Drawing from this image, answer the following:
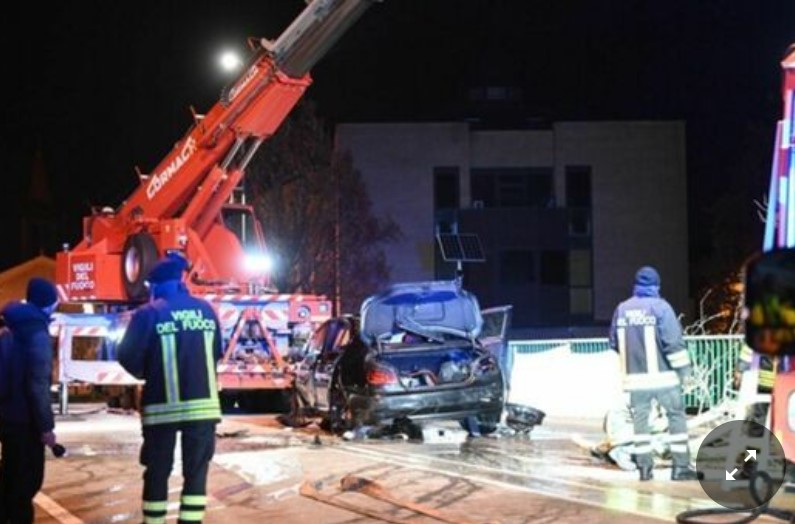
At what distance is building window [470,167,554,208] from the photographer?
131 feet

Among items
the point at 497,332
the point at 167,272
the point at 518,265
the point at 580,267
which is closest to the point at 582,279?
the point at 580,267

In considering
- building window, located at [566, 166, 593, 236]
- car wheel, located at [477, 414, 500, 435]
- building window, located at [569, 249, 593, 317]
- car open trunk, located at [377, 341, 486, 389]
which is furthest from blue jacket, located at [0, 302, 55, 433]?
building window, located at [569, 249, 593, 317]

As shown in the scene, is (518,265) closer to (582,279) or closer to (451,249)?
(582,279)

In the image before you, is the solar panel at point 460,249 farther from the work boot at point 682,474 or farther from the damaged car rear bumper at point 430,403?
the work boot at point 682,474

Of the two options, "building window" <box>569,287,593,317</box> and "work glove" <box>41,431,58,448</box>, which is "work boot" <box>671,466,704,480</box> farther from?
"building window" <box>569,287,593,317</box>

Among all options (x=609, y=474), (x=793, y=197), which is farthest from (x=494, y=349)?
(x=793, y=197)

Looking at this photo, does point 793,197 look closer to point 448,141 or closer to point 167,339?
point 167,339

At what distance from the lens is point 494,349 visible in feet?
45.7

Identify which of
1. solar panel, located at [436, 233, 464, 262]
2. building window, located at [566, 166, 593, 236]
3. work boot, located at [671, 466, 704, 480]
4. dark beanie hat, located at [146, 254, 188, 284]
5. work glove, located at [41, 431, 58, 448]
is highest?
building window, located at [566, 166, 593, 236]

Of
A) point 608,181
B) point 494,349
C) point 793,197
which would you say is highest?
point 608,181

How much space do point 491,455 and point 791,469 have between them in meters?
3.30

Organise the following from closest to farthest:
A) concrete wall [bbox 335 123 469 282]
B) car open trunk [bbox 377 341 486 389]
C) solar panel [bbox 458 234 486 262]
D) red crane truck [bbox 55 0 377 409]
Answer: car open trunk [bbox 377 341 486 389] < red crane truck [bbox 55 0 377 409] < solar panel [bbox 458 234 486 262] < concrete wall [bbox 335 123 469 282]

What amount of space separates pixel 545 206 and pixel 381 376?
92.3ft

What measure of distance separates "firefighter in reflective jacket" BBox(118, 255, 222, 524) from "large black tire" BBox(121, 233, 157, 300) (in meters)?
11.2
